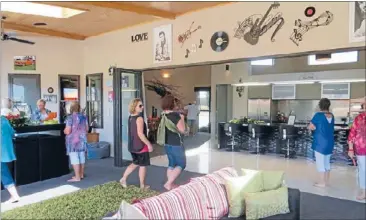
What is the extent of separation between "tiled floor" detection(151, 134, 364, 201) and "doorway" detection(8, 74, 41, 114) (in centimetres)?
311

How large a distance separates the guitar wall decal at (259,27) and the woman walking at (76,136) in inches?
109

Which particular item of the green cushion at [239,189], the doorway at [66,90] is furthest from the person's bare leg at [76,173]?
the green cushion at [239,189]

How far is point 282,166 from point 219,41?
304cm

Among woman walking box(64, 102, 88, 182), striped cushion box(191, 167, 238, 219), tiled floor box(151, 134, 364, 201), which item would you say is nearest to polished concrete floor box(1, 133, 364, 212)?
tiled floor box(151, 134, 364, 201)

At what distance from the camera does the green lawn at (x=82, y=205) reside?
3508mm

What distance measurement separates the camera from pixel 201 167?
6.30 metres

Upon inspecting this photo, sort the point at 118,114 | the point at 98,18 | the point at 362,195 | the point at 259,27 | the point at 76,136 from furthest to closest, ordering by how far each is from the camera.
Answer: the point at 118,114
the point at 98,18
the point at 76,136
the point at 259,27
the point at 362,195

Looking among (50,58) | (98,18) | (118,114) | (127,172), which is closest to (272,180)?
(127,172)

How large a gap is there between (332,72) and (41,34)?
585 cm

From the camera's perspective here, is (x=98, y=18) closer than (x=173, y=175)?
No

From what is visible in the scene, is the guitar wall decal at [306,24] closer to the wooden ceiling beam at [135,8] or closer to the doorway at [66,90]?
the wooden ceiling beam at [135,8]

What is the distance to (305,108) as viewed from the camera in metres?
6.50

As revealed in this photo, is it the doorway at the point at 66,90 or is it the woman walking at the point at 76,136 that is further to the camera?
the doorway at the point at 66,90

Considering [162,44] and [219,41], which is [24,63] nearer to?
[162,44]
